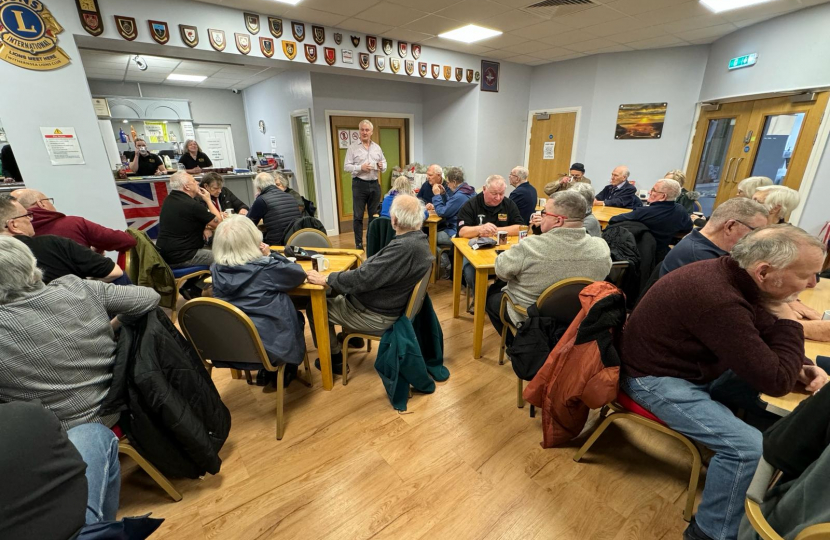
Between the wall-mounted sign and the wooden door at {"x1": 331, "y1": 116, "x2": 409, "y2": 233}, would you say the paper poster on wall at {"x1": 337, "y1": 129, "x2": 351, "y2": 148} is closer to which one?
the wooden door at {"x1": 331, "y1": 116, "x2": 409, "y2": 233}

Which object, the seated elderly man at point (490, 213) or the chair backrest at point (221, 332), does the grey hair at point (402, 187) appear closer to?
the seated elderly man at point (490, 213)

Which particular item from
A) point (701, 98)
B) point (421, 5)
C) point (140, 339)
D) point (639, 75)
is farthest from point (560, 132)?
point (140, 339)

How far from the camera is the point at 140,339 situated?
145 centimetres

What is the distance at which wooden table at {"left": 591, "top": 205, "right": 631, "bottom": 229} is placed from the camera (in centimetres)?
382

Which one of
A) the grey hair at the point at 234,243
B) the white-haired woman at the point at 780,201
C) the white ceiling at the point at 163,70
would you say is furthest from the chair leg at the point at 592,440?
the white ceiling at the point at 163,70

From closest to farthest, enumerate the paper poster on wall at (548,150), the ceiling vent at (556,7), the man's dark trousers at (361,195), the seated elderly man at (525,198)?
the seated elderly man at (525,198) < the ceiling vent at (556,7) < the man's dark trousers at (361,195) < the paper poster on wall at (548,150)

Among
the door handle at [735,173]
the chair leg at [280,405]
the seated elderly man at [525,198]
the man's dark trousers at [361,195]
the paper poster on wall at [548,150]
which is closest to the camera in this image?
the chair leg at [280,405]

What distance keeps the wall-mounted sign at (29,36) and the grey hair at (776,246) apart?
470 cm

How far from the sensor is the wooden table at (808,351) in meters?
1.12

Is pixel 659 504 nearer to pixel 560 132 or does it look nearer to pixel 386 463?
pixel 386 463

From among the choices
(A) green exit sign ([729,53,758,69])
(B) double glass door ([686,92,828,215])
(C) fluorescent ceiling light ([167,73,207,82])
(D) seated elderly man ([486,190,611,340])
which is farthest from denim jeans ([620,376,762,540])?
(C) fluorescent ceiling light ([167,73,207,82])

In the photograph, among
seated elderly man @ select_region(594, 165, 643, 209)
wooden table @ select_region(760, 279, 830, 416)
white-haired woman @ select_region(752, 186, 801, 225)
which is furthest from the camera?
seated elderly man @ select_region(594, 165, 643, 209)

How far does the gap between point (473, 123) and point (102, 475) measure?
21.1 ft

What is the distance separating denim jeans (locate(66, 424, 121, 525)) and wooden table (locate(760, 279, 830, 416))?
206 cm
